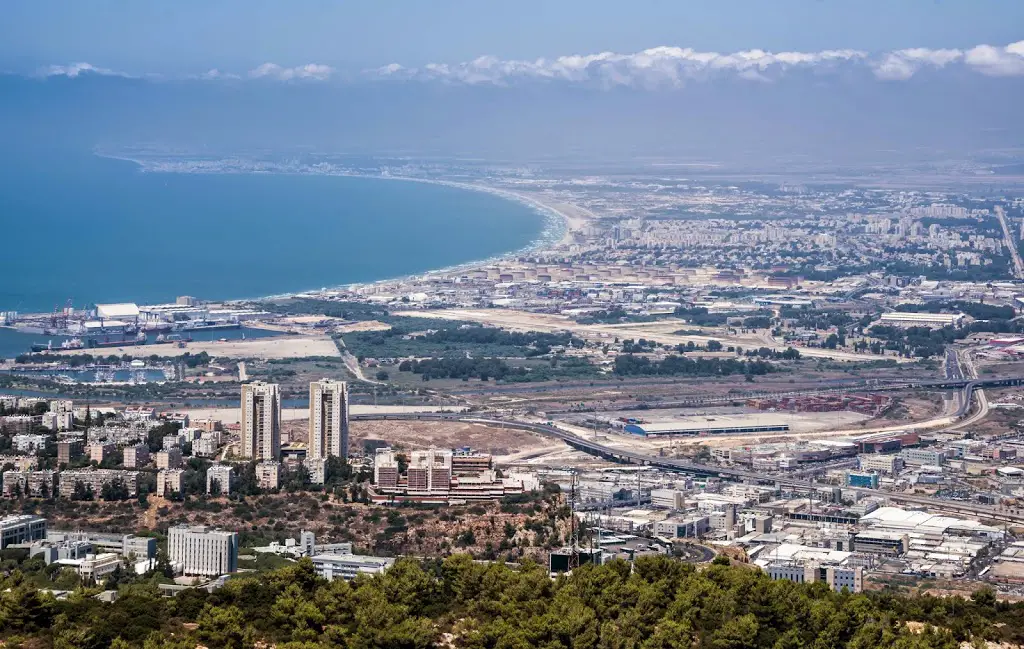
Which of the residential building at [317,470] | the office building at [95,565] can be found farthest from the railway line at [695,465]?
the office building at [95,565]

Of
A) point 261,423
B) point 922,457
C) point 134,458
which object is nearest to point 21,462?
point 134,458

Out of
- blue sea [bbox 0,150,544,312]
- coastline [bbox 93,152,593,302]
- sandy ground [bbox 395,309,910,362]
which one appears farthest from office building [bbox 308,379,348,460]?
coastline [bbox 93,152,593,302]

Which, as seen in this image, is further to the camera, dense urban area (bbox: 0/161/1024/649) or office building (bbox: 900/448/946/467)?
office building (bbox: 900/448/946/467)

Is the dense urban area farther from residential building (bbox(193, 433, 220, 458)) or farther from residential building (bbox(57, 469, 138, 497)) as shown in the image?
residential building (bbox(193, 433, 220, 458))

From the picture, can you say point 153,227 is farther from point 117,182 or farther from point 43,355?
point 43,355

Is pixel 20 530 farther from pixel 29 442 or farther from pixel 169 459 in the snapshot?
pixel 29 442

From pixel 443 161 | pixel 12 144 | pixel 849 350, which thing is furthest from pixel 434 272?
pixel 12 144
